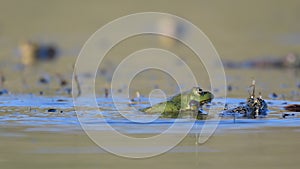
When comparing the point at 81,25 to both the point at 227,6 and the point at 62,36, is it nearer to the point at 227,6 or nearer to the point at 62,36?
Result: the point at 62,36

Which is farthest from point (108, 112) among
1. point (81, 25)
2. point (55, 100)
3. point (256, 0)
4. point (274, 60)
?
point (256, 0)

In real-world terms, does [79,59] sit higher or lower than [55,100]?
higher

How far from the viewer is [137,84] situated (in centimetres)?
1043

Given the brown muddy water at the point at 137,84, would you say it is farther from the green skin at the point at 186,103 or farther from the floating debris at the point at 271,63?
the green skin at the point at 186,103

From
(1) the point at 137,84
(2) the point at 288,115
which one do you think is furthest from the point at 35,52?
(2) the point at 288,115

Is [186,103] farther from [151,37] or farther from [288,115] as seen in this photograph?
[151,37]

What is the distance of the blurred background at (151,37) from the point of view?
11.6m

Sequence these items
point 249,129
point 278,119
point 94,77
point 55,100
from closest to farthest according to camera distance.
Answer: point 249,129 < point 278,119 < point 55,100 < point 94,77

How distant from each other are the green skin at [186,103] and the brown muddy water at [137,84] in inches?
19.3

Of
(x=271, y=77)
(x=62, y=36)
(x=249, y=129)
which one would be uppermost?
(x=62, y=36)

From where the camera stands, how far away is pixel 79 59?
13.5 meters

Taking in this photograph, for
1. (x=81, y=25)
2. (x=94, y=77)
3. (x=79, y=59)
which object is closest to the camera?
(x=94, y=77)

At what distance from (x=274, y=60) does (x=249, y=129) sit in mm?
6342

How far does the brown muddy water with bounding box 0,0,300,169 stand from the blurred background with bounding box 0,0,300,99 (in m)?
0.02
